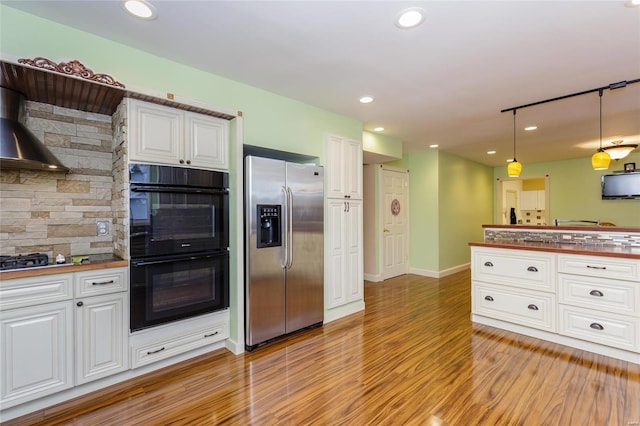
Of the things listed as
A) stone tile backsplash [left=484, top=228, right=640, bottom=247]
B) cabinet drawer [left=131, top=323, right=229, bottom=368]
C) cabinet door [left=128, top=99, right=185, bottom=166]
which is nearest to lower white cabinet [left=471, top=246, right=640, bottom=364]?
stone tile backsplash [left=484, top=228, right=640, bottom=247]

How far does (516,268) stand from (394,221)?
2.97 metres

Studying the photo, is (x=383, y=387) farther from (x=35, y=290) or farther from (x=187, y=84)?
(x=187, y=84)

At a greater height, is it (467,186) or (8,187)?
(467,186)

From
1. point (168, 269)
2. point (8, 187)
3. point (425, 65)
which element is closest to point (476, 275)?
point (425, 65)

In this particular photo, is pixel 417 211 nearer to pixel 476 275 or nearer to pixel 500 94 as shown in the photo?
pixel 476 275

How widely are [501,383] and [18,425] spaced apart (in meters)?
3.33

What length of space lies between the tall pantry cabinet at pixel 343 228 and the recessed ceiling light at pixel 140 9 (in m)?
2.15

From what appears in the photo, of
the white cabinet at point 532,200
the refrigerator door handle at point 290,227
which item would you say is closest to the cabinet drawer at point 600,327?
the refrigerator door handle at point 290,227

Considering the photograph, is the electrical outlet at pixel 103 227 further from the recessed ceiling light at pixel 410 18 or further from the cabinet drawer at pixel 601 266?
the cabinet drawer at pixel 601 266

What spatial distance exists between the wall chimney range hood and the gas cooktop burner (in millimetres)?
647

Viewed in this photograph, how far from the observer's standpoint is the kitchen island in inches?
105

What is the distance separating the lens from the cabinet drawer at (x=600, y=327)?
2.63 metres

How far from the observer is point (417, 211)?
21.0 ft

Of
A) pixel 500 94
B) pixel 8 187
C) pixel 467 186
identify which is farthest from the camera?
pixel 467 186
